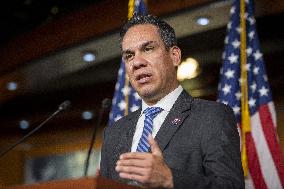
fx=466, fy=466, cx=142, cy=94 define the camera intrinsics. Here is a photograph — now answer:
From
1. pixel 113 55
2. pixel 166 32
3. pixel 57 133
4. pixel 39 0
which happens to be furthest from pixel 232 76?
pixel 57 133

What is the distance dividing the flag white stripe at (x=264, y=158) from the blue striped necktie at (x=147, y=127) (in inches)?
57.4

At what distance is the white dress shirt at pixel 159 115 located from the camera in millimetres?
1817

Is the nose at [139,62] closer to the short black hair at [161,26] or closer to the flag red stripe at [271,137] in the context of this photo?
the short black hair at [161,26]

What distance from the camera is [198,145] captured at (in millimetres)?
1574

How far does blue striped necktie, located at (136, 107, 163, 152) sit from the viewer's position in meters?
1.73

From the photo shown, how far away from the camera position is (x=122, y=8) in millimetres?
5121

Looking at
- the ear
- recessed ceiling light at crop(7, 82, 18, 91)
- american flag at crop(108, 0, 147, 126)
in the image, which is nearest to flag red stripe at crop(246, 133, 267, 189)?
american flag at crop(108, 0, 147, 126)

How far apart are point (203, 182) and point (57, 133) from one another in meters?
7.40

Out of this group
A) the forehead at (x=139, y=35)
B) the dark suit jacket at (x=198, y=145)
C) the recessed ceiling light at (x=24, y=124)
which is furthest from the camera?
the recessed ceiling light at (x=24, y=124)

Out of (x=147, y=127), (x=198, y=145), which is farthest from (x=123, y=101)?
(x=198, y=145)

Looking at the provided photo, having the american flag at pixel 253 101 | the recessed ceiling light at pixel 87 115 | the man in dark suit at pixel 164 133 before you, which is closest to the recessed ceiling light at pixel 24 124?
the recessed ceiling light at pixel 87 115

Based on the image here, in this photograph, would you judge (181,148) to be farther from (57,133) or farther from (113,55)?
(57,133)

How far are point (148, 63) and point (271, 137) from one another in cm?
155

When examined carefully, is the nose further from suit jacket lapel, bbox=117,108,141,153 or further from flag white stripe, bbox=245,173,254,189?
flag white stripe, bbox=245,173,254,189
